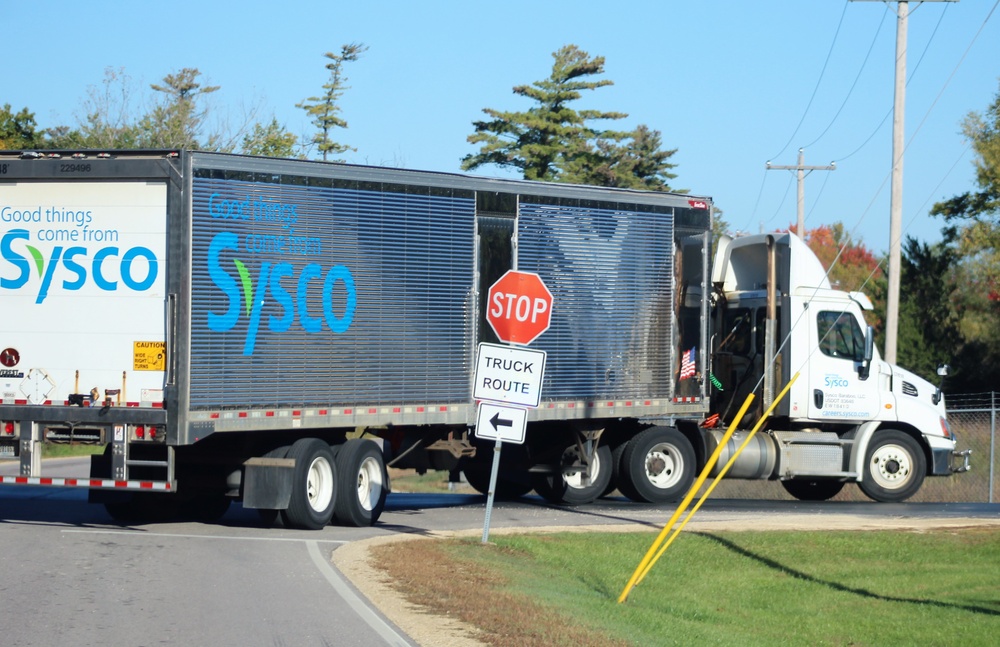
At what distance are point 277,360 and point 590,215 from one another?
5.53 metres

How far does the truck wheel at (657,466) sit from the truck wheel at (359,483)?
15.5 ft

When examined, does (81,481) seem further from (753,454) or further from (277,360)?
(753,454)

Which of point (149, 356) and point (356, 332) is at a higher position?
point (356, 332)

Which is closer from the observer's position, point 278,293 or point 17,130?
point 278,293

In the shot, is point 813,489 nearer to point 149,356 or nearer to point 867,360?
point 867,360

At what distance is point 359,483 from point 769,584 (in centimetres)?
508

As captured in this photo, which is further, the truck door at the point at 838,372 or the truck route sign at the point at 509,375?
the truck door at the point at 838,372

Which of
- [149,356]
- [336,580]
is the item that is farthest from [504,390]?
[149,356]

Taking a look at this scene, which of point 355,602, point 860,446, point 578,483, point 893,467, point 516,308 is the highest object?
point 516,308

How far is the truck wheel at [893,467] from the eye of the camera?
21391 millimetres

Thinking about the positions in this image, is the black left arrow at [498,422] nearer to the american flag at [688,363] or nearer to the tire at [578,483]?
the tire at [578,483]

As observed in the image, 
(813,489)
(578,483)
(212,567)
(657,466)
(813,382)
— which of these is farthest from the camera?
(813,489)

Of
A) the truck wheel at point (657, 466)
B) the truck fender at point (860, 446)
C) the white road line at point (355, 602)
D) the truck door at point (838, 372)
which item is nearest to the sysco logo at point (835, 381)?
the truck door at point (838, 372)

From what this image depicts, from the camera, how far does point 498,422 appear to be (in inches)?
577
